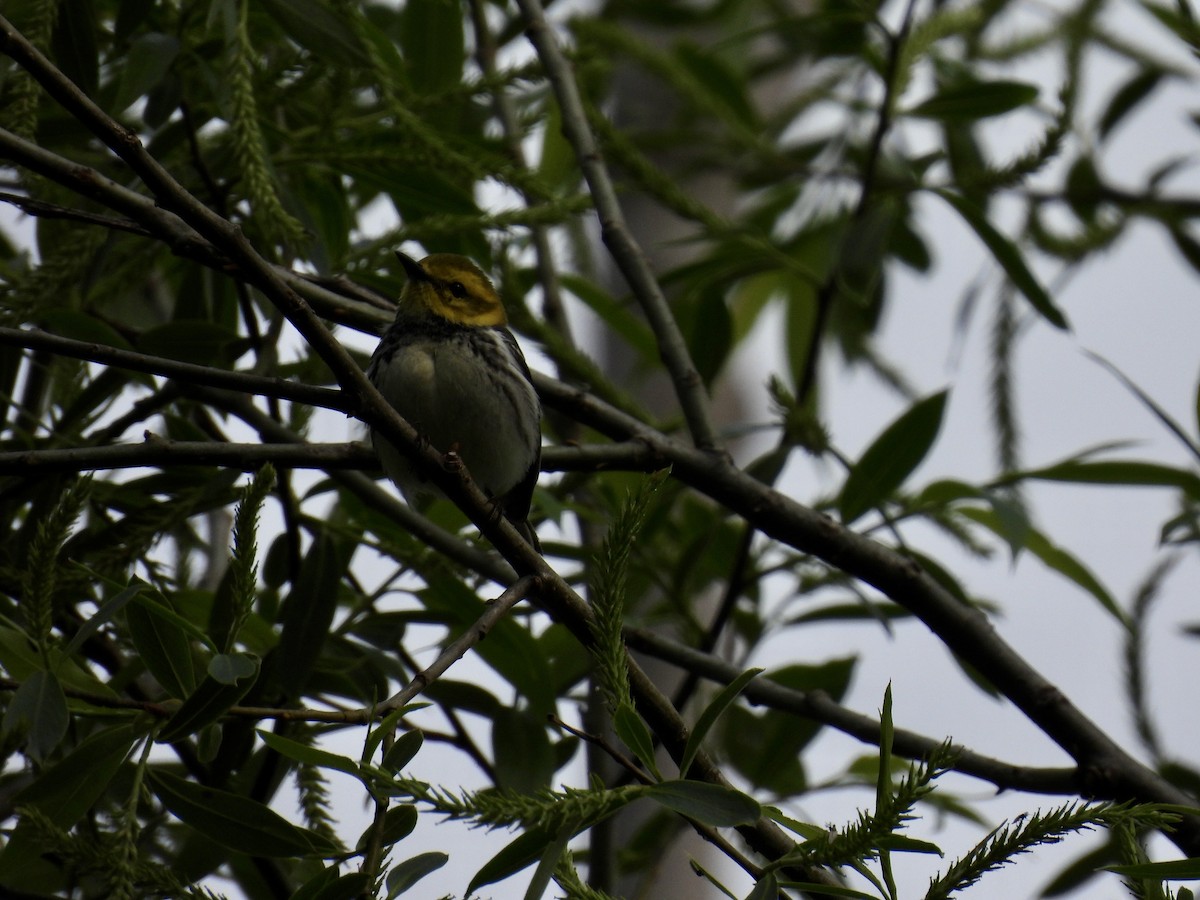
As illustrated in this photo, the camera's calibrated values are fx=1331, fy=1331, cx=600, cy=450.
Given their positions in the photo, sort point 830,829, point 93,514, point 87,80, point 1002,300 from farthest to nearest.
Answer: point 1002,300 → point 93,514 → point 87,80 → point 830,829

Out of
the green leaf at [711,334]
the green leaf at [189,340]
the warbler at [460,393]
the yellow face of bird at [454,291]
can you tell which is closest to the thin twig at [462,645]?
the green leaf at [189,340]

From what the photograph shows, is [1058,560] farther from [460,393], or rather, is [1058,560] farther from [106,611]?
[106,611]

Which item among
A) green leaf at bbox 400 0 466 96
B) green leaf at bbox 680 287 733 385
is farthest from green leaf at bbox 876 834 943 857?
green leaf at bbox 400 0 466 96

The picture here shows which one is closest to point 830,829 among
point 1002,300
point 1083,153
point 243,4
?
point 243,4

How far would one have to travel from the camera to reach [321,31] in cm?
204

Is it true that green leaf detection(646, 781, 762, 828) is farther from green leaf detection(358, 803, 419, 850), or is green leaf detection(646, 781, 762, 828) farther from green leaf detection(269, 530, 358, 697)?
green leaf detection(269, 530, 358, 697)

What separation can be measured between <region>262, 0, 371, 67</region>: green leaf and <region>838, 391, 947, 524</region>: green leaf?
1.27m

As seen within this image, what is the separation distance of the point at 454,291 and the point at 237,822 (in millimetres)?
1714

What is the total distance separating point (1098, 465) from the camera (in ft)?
8.88

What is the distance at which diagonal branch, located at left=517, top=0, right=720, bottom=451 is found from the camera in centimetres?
232

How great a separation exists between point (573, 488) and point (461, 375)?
38cm

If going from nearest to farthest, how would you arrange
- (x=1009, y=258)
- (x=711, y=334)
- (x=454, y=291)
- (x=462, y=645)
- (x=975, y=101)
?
(x=462, y=645) < (x=1009, y=258) < (x=711, y=334) < (x=975, y=101) < (x=454, y=291)

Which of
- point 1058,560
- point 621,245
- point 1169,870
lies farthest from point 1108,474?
point 1169,870

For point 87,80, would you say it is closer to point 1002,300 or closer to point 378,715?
point 378,715
